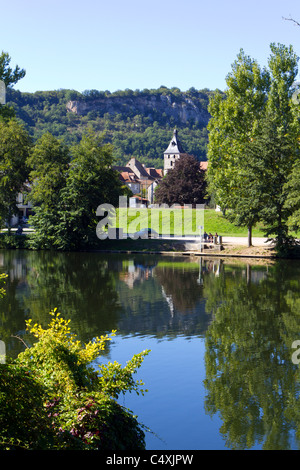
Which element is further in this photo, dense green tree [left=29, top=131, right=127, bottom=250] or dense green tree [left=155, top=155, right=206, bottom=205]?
dense green tree [left=155, top=155, right=206, bottom=205]

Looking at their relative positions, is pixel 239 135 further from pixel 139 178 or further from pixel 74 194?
pixel 139 178

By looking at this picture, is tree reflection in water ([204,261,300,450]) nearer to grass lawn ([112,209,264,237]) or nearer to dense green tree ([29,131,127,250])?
dense green tree ([29,131,127,250])

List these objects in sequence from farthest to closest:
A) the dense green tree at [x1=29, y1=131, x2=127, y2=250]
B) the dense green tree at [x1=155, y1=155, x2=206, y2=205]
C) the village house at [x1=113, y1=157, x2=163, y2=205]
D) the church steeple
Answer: the church steeple
the village house at [x1=113, y1=157, x2=163, y2=205]
the dense green tree at [x1=155, y1=155, x2=206, y2=205]
the dense green tree at [x1=29, y1=131, x2=127, y2=250]

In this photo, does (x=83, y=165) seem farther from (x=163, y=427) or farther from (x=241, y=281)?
(x=163, y=427)

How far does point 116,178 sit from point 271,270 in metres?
21.5

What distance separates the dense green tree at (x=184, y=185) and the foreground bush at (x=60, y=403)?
69.5 m

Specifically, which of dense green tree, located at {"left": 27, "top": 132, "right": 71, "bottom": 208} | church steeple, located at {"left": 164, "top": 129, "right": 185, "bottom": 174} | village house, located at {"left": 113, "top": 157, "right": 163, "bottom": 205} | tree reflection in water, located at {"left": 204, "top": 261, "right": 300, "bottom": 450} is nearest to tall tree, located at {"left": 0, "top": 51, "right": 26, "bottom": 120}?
dense green tree, located at {"left": 27, "top": 132, "right": 71, "bottom": 208}

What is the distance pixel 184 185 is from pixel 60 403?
7147cm

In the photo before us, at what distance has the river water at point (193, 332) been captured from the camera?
1188 cm

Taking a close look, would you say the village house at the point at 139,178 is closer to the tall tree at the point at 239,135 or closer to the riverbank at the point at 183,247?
the riverbank at the point at 183,247

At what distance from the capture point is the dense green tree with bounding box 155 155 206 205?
7805 cm

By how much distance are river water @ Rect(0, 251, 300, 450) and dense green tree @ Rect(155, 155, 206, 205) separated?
3745cm
